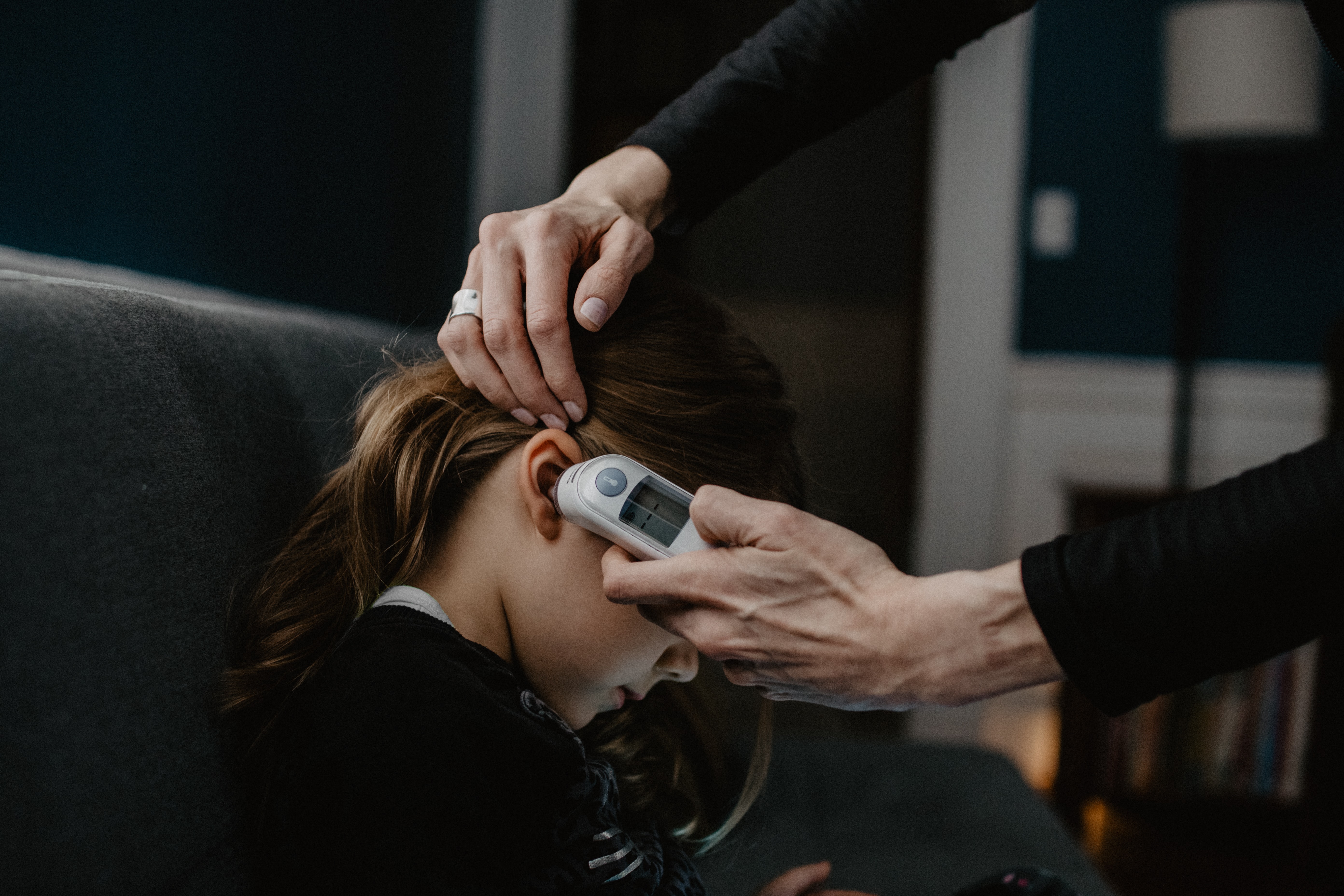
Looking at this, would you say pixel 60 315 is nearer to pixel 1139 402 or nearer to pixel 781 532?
pixel 781 532

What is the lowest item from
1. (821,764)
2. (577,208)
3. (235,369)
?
(821,764)

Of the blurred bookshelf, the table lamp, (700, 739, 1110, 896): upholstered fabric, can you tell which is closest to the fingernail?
(700, 739, 1110, 896): upholstered fabric

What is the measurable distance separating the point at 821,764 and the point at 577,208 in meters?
0.76

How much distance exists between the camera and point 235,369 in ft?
2.07

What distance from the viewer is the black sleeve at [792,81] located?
822 millimetres

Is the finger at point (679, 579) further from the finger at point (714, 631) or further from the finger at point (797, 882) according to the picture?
the finger at point (797, 882)

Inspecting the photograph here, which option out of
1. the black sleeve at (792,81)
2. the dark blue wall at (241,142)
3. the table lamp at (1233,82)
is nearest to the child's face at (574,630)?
the black sleeve at (792,81)

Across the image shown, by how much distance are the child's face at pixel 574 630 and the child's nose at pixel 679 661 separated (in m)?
0.03

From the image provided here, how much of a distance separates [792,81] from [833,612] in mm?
533

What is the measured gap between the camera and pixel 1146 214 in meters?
2.38

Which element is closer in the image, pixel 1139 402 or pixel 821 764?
pixel 821 764

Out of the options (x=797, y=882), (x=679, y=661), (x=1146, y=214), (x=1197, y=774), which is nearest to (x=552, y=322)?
(x=679, y=661)

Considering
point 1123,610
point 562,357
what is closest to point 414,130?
point 562,357

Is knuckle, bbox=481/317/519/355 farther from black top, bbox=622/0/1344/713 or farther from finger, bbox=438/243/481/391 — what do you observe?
black top, bbox=622/0/1344/713
